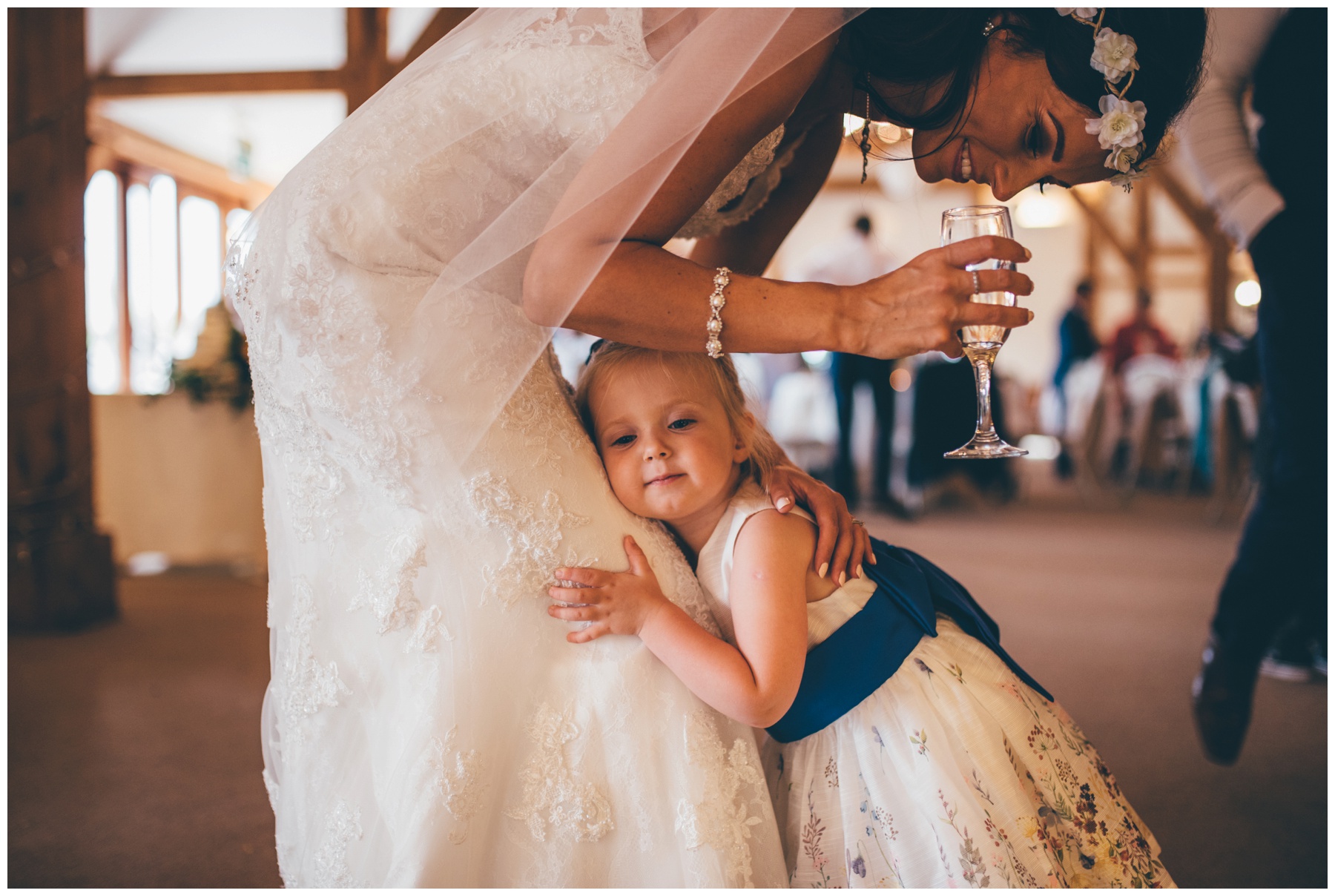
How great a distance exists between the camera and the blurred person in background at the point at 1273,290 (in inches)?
59.4

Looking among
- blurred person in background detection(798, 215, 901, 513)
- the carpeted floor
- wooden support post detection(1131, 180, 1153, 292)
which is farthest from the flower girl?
wooden support post detection(1131, 180, 1153, 292)

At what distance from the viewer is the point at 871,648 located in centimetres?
100

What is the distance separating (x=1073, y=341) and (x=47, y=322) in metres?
6.68

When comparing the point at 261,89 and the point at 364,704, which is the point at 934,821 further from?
the point at 261,89

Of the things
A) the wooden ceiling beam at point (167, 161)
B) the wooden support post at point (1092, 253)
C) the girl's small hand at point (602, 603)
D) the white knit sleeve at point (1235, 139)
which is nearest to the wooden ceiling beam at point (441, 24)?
the white knit sleeve at point (1235, 139)

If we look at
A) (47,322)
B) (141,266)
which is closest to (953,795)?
(47,322)

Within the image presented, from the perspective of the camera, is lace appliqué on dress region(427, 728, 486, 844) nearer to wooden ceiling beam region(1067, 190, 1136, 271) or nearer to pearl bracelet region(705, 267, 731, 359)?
pearl bracelet region(705, 267, 731, 359)

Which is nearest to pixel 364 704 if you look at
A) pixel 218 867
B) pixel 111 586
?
pixel 218 867

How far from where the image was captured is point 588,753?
36.1 inches

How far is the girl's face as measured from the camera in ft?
3.41

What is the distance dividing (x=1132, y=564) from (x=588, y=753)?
11.8ft

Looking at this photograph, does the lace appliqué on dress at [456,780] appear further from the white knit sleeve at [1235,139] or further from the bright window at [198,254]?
the bright window at [198,254]

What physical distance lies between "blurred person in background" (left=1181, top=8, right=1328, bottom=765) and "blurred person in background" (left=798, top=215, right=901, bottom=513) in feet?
10.2

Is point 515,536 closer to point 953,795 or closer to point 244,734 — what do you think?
point 953,795
